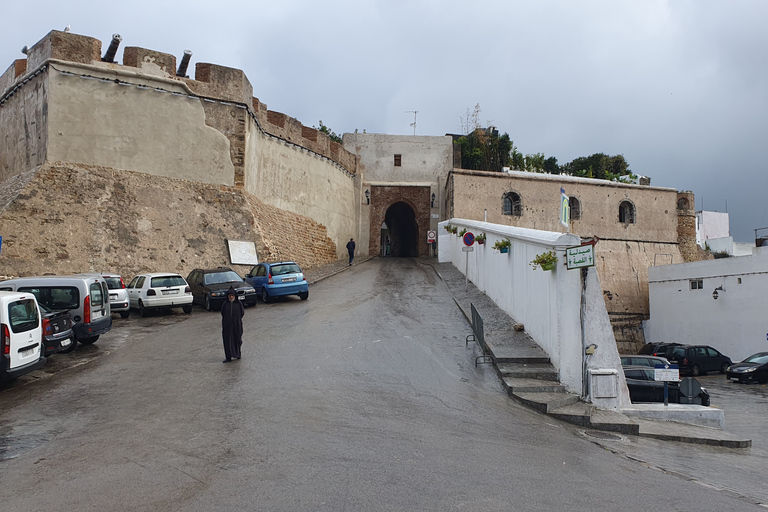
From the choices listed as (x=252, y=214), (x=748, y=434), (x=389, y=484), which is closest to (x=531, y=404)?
(x=389, y=484)

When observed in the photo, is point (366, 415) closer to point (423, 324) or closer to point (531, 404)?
point (531, 404)

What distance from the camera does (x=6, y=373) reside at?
28.9ft

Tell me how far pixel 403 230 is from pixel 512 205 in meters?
11.6

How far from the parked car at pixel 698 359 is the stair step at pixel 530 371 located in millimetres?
14148

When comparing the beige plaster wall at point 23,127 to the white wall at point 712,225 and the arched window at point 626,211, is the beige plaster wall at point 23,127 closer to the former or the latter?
the arched window at point 626,211

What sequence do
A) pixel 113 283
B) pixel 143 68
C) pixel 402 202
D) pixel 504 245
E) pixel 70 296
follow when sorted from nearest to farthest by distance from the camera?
1. pixel 70 296
2. pixel 504 245
3. pixel 113 283
4. pixel 143 68
5. pixel 402 202

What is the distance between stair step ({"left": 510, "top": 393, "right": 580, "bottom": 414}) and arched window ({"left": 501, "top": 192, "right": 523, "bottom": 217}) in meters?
27.0

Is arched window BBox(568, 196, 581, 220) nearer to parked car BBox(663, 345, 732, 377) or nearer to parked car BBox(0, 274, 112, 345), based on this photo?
parked car BBox(663, 345, 732, 377)

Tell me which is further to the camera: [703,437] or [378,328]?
[378,328]

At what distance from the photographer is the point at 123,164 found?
74.1 ft

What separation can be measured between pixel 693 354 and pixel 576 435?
17111 mm

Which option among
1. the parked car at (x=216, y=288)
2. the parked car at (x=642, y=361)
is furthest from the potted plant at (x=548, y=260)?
the parked car at (x=216, y=288)

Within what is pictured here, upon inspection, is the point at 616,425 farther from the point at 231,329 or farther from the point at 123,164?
the point at 123,164

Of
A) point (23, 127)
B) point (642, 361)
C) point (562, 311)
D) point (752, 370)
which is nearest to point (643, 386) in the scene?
point (642, 361)
